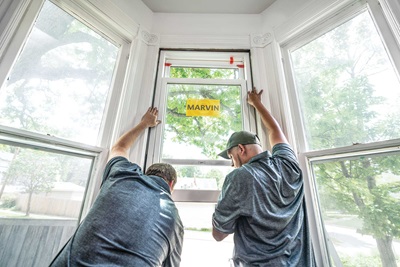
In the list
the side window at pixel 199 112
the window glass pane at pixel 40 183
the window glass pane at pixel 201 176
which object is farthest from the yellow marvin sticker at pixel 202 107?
the window glass pane at pixel 40 183

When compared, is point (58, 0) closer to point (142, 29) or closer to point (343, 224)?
point (142, 29)

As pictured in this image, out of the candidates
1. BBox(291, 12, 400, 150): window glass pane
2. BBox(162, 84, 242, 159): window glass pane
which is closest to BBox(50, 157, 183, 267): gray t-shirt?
BBox(162, 84, 242, 159): window glass pane

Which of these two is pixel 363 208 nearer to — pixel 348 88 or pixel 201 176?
pixel 348 88

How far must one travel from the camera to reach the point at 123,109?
127 centimetres

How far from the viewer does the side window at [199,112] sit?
1.28 meters

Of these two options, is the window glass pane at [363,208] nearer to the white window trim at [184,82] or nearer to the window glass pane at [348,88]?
the window glass pane at [348,88]

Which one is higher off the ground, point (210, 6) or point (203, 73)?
point (210, 6)

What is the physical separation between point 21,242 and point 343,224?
1695 millimetres

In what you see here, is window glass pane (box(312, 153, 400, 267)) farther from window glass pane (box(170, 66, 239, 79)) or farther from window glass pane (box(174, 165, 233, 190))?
window glass pane (box(170, 66, 239, 79))

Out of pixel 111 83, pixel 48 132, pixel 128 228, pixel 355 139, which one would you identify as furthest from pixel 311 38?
pixel 48 132

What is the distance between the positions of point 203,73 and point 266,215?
1.23 meters

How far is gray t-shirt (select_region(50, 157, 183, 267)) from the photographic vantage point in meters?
0.66

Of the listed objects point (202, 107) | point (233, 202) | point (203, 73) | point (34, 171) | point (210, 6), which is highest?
point (210, 6)

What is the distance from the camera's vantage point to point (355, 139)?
3.38 feet
